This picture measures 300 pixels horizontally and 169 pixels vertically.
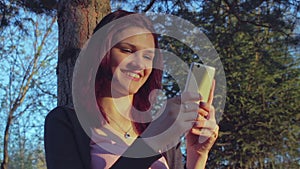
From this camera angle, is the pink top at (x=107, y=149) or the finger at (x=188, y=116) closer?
the finger at (x=188, y=116)

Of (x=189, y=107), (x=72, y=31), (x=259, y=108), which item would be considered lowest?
(x=259, y=108)

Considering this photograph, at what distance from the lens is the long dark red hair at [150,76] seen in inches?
43.4

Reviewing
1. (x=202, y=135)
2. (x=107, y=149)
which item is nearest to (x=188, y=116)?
(x=202, y=135)

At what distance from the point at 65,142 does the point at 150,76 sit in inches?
10.8

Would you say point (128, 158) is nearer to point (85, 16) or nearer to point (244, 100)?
point (85, 16)

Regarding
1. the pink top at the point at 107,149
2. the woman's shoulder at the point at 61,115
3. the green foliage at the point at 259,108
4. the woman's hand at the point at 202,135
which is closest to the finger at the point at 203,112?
the woman's hand at the point at 202,135

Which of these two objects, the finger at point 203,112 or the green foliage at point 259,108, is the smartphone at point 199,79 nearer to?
the finger at point 203,112

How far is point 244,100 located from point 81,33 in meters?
5.79

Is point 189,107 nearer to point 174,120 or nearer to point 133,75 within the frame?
point 174,120

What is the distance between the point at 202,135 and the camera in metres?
1.03

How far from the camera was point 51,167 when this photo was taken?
100 centimetres

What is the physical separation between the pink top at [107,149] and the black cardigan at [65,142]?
0.9 inches

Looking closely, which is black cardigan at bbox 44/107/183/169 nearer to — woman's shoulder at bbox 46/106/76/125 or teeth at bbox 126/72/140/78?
woman's shoulder at bbox 46/106/76/125

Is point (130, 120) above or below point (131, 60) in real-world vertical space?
below
